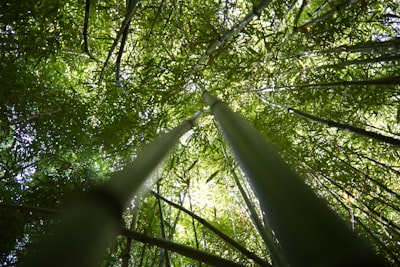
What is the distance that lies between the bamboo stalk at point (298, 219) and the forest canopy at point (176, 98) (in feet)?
5.65

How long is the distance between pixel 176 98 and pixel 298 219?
2521 mm

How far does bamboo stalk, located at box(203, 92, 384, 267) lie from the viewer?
2.17 feet

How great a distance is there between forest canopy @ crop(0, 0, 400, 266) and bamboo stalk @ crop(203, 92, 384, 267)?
1.72m

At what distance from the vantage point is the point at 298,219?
773 millimetres

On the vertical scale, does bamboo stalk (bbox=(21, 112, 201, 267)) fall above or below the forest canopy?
below

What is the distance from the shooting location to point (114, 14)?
328 centimetres

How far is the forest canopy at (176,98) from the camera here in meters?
2.81

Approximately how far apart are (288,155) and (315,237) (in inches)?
113

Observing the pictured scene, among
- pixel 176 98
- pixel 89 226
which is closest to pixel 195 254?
pixel 89 226

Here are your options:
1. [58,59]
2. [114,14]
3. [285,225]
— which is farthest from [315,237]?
[58,59]

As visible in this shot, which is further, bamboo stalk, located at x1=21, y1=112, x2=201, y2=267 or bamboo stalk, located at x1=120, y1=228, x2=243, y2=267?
bamboo stalk, located at x1=120, y1=228, x2=243, y2=267

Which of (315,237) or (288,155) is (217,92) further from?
(315,237)

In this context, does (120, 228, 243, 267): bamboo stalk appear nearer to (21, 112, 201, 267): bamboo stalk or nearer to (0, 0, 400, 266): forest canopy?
(21, 112, 201, 267): bamboo stalk

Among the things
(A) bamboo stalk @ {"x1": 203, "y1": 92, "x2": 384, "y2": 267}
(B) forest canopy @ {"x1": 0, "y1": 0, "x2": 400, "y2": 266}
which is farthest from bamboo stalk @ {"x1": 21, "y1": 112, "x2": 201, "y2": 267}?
(B) forest canopy @ {"x1": 0, "y1": 0, "x2": 400, "y2": 266}
